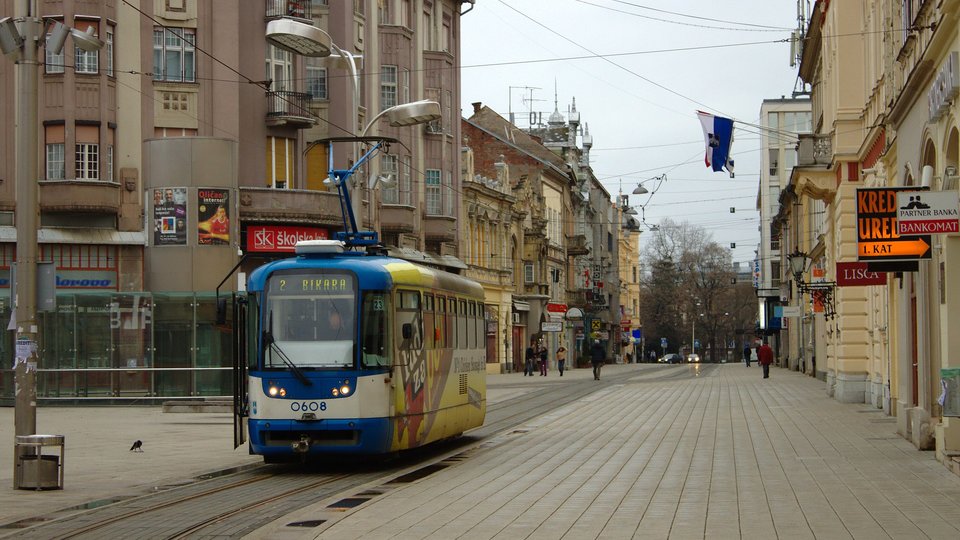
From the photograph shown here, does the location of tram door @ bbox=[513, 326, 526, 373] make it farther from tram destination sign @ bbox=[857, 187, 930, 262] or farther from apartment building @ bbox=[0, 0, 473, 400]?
tram destination sign @ bbox=[857, 187, 930, 262]

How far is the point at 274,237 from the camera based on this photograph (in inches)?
1683

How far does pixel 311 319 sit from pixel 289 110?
2652 cm

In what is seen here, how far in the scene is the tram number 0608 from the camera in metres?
17.7

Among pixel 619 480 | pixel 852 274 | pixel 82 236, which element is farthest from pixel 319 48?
pixel 82 236

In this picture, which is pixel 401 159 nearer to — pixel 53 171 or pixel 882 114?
pixel 53 171

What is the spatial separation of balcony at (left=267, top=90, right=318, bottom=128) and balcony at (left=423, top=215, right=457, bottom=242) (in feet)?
43.0

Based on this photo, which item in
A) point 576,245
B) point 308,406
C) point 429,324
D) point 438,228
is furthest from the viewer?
point 576,245

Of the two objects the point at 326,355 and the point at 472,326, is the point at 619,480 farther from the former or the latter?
the point at 472,326

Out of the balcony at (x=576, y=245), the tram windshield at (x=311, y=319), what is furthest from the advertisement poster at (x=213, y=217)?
the balcony at (x=576, y=245)

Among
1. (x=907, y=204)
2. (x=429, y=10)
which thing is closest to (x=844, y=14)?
(x=907, y=204)

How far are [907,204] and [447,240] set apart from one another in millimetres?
42511

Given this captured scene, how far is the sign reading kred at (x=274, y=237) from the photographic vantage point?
4238cm

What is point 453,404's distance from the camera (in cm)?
2194

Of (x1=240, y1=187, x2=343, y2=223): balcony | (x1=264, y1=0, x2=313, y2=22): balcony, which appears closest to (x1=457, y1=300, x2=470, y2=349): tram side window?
(x1=240, y1=187, x2=343, y2=223): balcony
